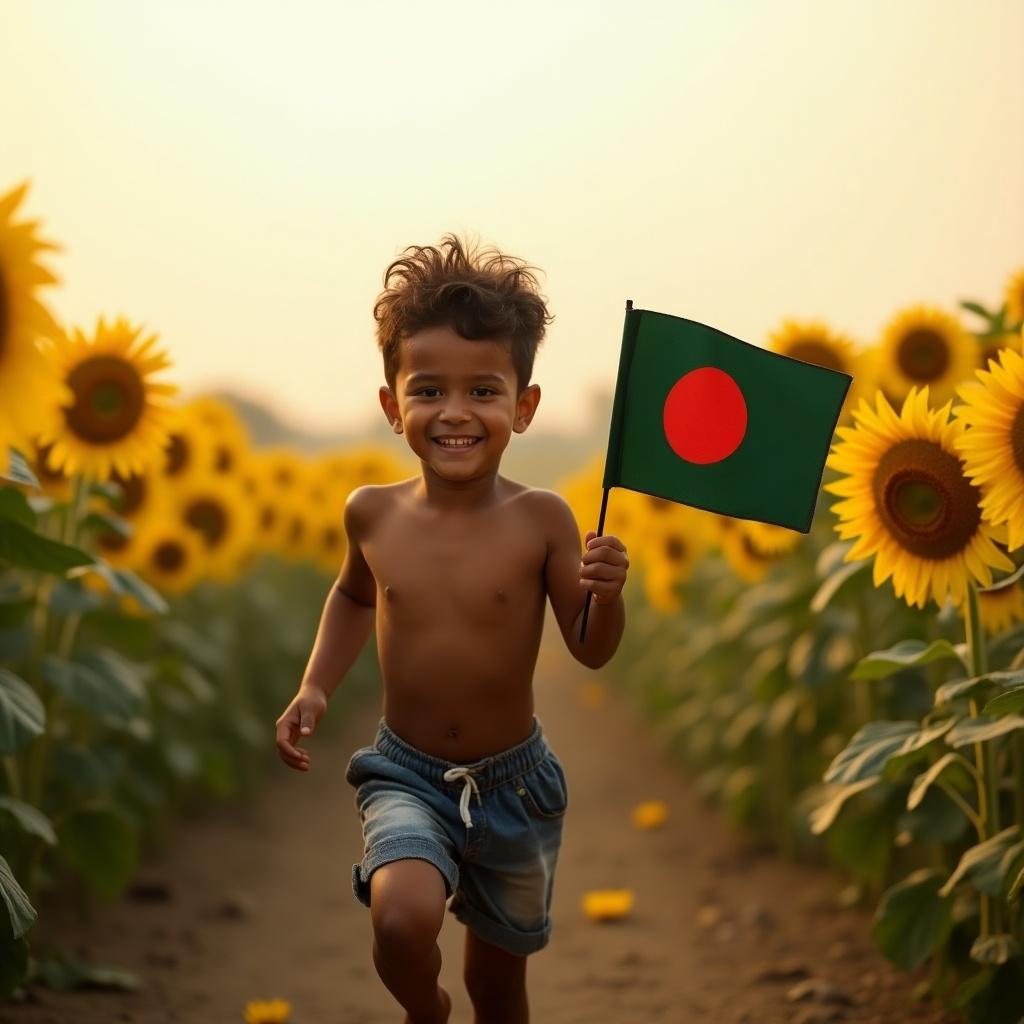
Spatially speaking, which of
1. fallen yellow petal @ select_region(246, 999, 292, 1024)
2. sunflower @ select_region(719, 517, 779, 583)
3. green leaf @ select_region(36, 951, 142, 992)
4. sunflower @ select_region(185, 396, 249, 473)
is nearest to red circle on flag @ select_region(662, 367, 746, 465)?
fallen yellow petal @ select_region(246, 999, 292, 1024)

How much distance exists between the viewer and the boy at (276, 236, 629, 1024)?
295 cm

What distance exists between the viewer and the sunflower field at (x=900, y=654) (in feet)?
10.4

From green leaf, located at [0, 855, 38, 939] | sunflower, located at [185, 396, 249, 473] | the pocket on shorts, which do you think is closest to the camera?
green leaf, located at [0, 855, 38, 939]

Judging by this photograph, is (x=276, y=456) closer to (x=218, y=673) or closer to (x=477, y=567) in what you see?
(x=218, y=673)

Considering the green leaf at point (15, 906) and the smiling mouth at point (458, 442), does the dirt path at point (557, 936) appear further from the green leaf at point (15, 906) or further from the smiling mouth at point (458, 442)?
the smiling mouth at point (458, 442)

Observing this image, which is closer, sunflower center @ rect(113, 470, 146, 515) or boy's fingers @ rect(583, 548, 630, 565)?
boy's fingers @ rect(583, 548, 630, 565)

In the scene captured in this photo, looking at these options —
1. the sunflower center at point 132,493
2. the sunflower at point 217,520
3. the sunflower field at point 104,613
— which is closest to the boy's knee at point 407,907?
the sunflower field at point 104,613

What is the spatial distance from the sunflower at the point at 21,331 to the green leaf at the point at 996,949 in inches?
93.6

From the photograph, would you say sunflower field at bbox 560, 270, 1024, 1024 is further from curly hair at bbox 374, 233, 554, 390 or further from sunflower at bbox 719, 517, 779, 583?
curly hair at bbox 374, 233, 554, 390

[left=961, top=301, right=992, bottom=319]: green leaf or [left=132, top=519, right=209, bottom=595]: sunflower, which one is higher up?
[left=961, top=301, right=992, bottom=319]: green leaf

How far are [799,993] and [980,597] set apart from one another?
1.26 metres

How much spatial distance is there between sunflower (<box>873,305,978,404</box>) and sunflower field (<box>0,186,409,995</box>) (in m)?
2.65

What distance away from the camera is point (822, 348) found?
5418mm

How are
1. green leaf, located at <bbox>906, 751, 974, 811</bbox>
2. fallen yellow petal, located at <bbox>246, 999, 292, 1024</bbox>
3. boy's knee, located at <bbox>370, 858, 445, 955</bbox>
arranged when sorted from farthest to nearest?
fallen yellow petal, located at <bbox>246, 999, 292, 1024</bbox>
green leaf, located at <bbox>906, 751, 974, 811</bbox>
boy's knee, located at <bbox>370, 858, 445, 955</bbox>
